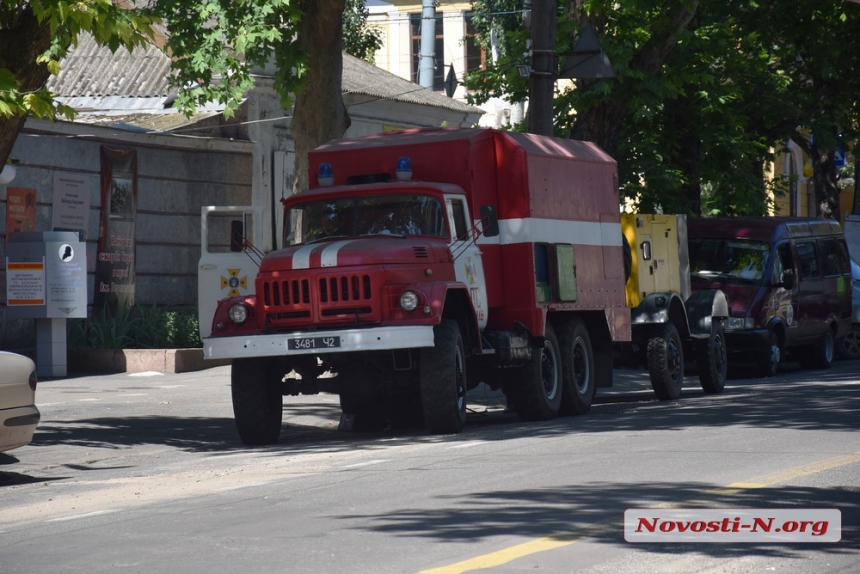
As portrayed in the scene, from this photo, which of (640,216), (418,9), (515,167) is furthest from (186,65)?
(418,9)

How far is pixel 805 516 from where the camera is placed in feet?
27.7

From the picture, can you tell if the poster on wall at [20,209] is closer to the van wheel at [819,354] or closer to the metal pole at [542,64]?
the metal pole at [542,64]

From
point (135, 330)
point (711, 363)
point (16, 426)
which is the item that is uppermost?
point (135, 330)

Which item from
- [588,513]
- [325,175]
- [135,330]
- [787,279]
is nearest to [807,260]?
[787,279]

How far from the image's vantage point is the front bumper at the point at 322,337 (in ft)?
43.6

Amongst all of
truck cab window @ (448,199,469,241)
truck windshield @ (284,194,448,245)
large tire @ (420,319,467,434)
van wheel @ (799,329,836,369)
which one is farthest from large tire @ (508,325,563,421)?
van wheel @ (799,329,836,369)

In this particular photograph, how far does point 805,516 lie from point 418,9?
61.5 m

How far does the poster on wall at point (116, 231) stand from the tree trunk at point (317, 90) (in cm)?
674

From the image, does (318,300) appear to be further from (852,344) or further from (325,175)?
(852,344)

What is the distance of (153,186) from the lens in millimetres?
24812

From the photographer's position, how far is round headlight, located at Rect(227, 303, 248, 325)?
14.2 meters

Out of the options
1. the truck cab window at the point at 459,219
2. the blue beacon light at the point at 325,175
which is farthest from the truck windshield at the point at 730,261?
the blue beacon light at the point at 325,175

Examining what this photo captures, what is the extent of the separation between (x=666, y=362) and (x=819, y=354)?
7304 millimetres

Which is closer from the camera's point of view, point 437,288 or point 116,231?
point 437,288
